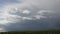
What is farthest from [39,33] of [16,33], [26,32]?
[16,33]

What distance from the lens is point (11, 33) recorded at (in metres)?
7.25

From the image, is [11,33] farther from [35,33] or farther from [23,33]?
[35,33]

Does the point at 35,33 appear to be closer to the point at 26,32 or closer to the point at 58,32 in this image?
the point at 26,32

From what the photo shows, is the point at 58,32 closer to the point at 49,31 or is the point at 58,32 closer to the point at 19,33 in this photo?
the point at 49,31

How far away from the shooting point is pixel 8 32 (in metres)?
7.27

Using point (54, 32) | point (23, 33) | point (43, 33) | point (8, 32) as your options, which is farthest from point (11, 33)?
point (54, 32)

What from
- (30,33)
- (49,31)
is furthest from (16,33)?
(49,31)

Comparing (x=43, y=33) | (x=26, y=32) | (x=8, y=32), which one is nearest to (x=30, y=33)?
(x=26, y=32)

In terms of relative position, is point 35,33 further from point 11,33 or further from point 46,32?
point 11,33

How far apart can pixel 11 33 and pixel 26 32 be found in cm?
87

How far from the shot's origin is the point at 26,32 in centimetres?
718

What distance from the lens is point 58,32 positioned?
7082 mm

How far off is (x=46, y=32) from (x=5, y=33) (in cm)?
231

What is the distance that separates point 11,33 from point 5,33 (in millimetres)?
343
